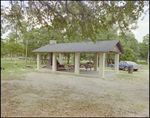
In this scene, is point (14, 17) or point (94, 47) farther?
point (94, 47)

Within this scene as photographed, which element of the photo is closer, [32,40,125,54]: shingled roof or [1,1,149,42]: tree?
[1,1,149,42]: tree

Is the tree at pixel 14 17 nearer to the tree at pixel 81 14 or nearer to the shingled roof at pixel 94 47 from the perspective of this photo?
the tree at pixel 81 14

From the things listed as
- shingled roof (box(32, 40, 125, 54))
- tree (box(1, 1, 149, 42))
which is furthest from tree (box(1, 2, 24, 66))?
shingled roof (box(32, 40, 125, 54))

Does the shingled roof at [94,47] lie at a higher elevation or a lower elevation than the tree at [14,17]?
lower

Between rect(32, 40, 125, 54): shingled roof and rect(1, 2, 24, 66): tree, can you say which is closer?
rect(1, 2, 24, 66): tree

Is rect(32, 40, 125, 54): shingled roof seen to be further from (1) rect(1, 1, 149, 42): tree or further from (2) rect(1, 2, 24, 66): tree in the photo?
(2) rect(1, 2, 24, 66): tree

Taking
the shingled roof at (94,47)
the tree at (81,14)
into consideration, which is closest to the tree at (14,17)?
the tree at (81,14)

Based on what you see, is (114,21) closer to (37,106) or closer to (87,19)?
(87,19)

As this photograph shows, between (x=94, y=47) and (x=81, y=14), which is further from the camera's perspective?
(x=94, y=47)

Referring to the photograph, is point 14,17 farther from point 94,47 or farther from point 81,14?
point 94,47

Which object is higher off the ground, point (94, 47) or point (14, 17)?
point (14, 17)

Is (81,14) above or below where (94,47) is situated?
above

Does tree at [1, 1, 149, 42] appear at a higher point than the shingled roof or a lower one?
higher

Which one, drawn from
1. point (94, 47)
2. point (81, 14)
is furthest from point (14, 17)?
point (94, 47)
